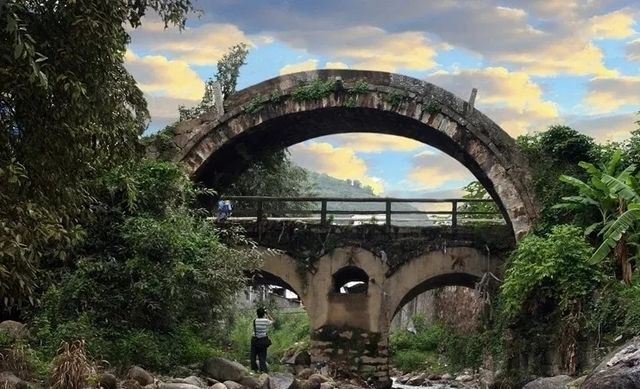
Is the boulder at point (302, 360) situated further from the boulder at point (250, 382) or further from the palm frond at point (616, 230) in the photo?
the palm frond at point (616, 230)

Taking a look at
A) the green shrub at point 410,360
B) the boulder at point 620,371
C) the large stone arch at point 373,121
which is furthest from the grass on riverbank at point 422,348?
the boulder at point 620,371

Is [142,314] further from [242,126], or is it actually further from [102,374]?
[242,126]

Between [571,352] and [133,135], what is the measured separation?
8.38 meters

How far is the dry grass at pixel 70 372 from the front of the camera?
8.85 metres

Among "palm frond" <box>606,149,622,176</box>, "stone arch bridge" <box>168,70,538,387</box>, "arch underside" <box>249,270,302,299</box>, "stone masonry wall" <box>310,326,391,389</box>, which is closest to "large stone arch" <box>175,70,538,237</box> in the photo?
"stone arch bridge" <box>168,70,538,387</box>

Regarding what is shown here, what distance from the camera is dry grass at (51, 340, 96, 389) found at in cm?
885

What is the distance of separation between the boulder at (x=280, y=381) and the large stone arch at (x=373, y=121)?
229 inches

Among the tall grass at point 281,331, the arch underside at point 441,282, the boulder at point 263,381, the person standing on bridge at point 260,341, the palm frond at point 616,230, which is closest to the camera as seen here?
the boulder at point 263,381

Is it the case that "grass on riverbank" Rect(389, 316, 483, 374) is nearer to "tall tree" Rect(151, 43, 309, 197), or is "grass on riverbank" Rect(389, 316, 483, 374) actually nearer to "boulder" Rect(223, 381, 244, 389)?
"tall tree" Rect(151, 43, 309, 197)

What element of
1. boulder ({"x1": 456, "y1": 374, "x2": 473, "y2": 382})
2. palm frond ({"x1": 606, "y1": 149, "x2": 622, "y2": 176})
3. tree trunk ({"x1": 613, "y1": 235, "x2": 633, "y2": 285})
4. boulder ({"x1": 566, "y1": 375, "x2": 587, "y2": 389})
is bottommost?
boulder ({"x1": 456, "y1": 374, "x2": 473, "y2": 382})

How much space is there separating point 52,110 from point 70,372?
10.2ft

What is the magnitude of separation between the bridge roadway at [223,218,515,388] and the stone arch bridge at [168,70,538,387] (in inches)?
1.0

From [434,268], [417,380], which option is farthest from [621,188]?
[417,380]

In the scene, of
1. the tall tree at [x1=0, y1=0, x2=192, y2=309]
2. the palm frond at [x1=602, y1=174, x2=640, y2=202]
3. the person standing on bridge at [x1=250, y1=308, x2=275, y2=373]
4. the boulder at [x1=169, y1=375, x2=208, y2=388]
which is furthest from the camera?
the person standing on bridge at [x1=250, y1=308, x2=275, y2=373]
